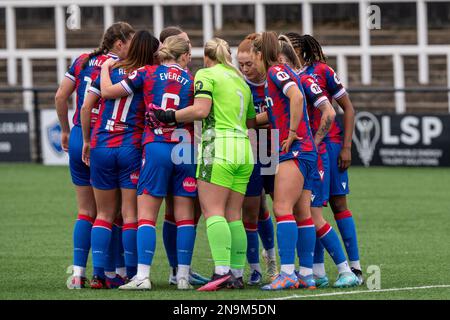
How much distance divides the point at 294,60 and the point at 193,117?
903mm

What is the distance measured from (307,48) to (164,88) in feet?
4.09

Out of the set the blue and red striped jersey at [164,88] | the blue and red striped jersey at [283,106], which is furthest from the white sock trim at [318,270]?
the blue and red striped jersey at [164,88]

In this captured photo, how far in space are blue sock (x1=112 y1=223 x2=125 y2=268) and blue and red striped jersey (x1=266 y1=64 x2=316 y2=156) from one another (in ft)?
5.05

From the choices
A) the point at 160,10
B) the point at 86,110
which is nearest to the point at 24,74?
the point at 160,10

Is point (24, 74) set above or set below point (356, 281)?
above

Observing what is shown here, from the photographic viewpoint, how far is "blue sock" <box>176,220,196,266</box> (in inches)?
336

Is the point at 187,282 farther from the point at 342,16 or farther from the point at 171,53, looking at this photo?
the point at 342,16

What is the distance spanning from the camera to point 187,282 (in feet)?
28.3

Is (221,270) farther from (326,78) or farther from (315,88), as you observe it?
(326,78)

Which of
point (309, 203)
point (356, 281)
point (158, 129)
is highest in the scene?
point (158, 129)

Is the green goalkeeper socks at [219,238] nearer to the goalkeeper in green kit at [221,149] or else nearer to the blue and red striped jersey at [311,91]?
the goalkeeper in green kit at [221,149]

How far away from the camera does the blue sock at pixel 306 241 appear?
28.1ft

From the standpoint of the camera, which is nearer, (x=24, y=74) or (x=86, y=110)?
(x=86, y=110)

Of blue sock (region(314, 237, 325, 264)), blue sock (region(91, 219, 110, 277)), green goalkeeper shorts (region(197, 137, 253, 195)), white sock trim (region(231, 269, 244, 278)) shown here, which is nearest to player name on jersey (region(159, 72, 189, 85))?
green goalkeeper shorts (region(197, 137, 253, 195))
